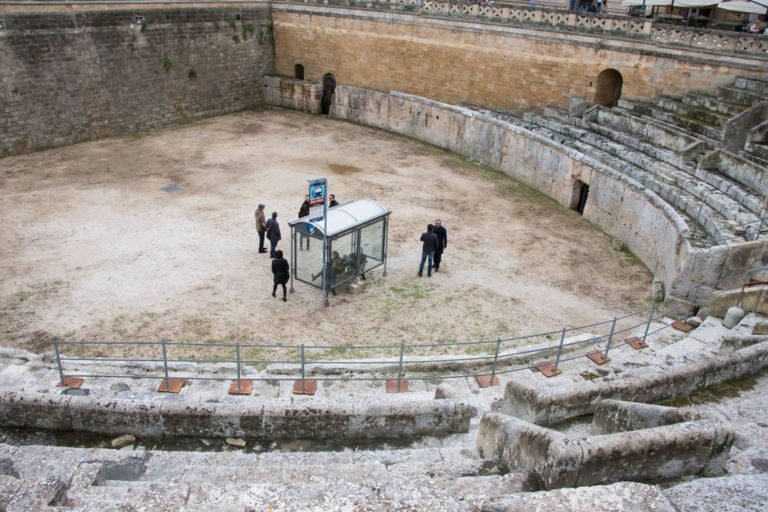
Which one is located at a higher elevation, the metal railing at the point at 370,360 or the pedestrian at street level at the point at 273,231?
the pedestrian at street level at the point at 273,231

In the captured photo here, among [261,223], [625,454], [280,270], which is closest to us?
[625,454]

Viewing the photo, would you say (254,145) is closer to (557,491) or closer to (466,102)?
(466,102)

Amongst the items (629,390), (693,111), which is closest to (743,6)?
(693,111)

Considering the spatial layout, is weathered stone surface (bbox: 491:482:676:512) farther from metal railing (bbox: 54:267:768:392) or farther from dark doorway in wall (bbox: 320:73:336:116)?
dark doorway in wall (bbox: 320:73:336:116)

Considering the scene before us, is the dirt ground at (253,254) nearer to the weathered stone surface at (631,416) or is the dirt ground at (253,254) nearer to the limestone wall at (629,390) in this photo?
the limestone wall at (629,390)

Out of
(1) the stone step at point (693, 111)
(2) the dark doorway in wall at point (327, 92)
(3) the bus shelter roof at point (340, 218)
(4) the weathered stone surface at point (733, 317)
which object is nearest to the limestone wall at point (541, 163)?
(2) the dark doorway in wall at point (327, 92)

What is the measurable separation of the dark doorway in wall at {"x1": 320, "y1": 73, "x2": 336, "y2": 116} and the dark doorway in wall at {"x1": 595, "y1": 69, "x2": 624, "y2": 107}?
10.9 meters

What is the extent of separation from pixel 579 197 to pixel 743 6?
8.36m

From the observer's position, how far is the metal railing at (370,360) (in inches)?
330

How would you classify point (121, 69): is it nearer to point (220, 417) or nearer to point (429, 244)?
point (429, 244)

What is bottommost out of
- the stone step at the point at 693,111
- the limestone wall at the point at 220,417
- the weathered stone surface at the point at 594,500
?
the limestone wall at the point at 220,417

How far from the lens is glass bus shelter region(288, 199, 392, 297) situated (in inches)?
448

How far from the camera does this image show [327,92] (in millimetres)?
26609

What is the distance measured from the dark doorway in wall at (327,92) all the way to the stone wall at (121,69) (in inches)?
118
